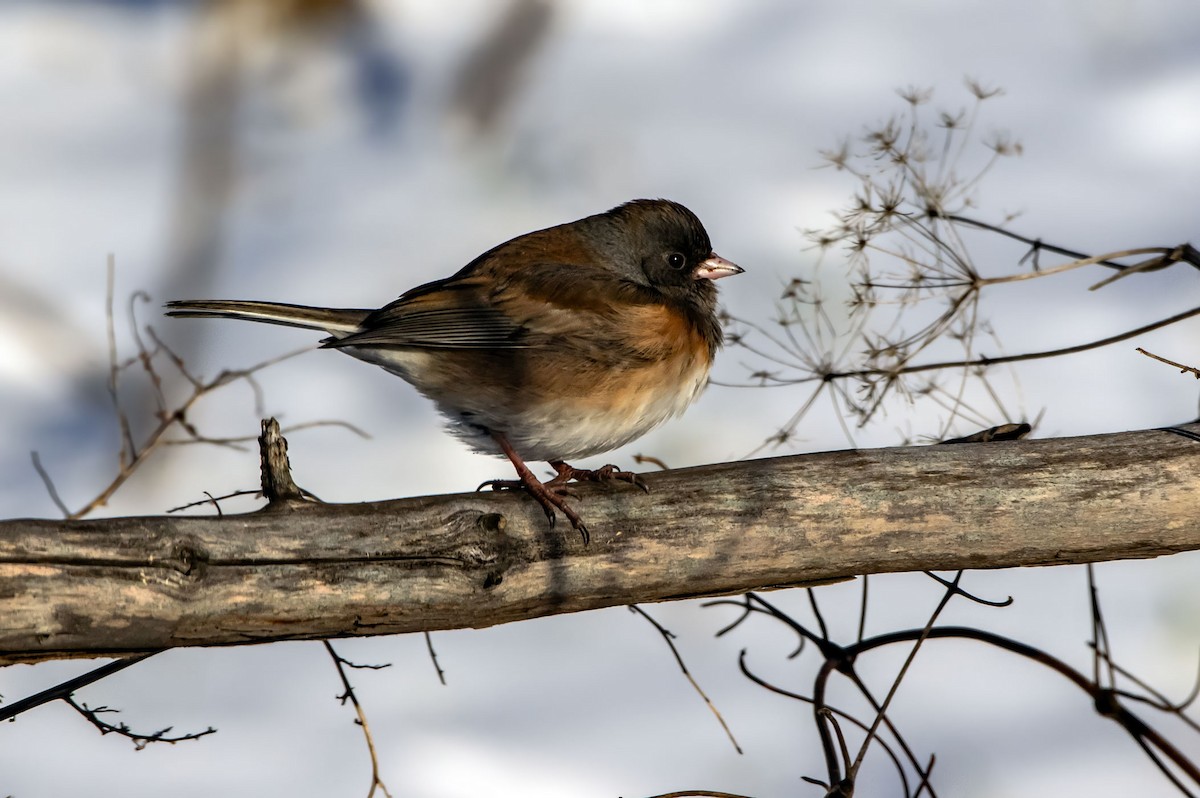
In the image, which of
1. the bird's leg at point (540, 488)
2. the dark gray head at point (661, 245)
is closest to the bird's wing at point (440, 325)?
the bird's leg at point (540, 488)

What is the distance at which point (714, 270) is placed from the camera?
3.70 metres

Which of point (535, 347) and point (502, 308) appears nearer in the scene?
point (535, 347)

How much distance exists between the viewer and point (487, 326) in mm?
3273

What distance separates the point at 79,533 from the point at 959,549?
1973mm

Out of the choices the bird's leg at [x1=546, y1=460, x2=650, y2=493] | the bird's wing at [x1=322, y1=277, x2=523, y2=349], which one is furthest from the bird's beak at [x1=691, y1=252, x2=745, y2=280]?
the bird's leg at [x1=546, y1=460, x2=650, y2=493]

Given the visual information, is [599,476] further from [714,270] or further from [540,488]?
[714,270]

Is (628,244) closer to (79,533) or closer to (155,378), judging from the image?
(155,378)

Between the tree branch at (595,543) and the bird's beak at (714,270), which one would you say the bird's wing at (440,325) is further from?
the bird's beak at (714,270)

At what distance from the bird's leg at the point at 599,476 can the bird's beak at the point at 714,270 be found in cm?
90

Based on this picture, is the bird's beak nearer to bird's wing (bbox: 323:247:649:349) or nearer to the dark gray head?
the dark gray head

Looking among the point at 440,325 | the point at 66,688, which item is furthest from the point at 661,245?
the point at 66,688

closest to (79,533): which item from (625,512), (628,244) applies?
(625,512)

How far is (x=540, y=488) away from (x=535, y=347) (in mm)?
542

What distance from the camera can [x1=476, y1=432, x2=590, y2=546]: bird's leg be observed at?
2682 millimetres
